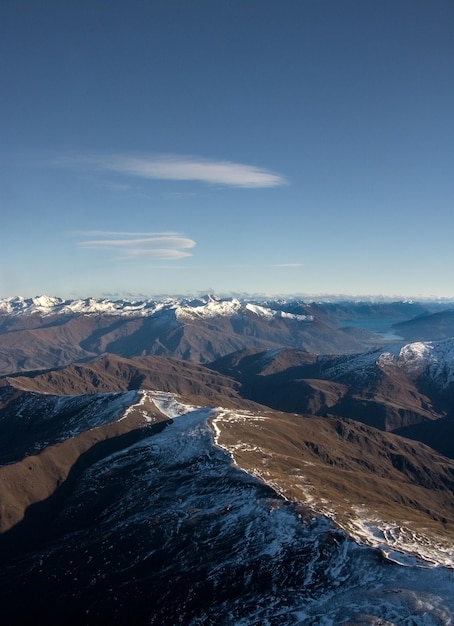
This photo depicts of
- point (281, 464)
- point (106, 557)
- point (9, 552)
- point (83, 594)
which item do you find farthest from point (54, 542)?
point (281, 464)

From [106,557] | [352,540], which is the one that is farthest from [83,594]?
[352,540]

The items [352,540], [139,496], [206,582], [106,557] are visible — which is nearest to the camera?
[206,582]

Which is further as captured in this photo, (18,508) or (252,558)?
(18,508)

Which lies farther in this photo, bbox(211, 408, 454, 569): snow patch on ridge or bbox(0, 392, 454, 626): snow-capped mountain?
bbox(211, 408, 454, 569): snow patch on ridge

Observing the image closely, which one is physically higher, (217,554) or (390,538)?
(390,538)

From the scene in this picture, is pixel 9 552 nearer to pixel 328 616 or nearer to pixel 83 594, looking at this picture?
pixel 83 594

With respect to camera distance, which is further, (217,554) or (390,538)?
(390,538)

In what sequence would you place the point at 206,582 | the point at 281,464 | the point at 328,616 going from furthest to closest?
the point at 281,464 → the point at 206,582 → the point at 328,616

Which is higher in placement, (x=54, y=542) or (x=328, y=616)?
(x=328, y=616)

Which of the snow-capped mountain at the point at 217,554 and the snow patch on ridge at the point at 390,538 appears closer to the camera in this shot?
the snow-capped mountain at the point at 217,554
